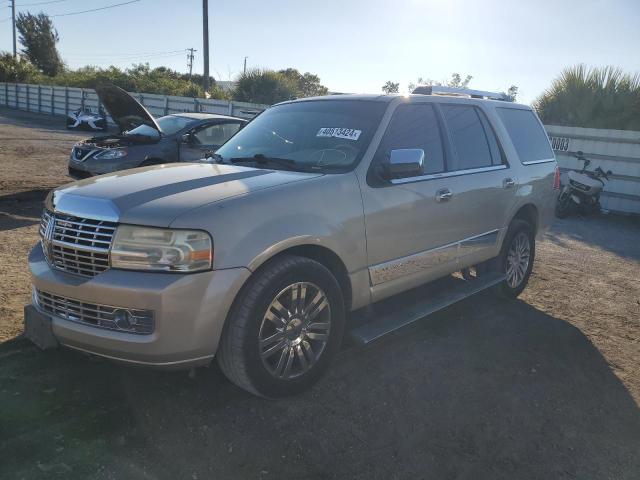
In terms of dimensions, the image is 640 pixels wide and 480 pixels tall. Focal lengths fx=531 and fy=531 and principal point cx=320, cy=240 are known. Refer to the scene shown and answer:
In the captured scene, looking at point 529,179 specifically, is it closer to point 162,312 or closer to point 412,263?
point 412,263

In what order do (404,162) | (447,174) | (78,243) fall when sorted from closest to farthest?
(78,243) → (404,162) → (447,174)

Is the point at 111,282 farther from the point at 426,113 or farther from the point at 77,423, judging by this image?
the point at 426,113

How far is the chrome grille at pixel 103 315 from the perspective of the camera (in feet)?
8.86

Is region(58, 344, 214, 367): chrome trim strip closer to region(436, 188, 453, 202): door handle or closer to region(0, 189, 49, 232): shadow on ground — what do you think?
region(436, 188, 453, 202): door handle

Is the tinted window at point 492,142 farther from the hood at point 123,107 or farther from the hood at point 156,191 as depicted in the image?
the hood at point 123,107

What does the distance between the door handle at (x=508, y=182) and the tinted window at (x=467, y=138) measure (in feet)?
0.76

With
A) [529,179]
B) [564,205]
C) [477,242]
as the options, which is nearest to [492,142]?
[529,179]

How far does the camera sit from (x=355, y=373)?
3686mm

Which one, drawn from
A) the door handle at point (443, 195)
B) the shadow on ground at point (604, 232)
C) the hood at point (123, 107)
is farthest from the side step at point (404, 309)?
the hood at point (123, 107)

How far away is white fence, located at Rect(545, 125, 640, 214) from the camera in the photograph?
11578mm

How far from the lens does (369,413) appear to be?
10.5ft

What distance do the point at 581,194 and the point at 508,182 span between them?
717cm

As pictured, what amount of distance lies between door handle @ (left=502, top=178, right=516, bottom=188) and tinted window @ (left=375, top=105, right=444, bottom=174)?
99 centimetres

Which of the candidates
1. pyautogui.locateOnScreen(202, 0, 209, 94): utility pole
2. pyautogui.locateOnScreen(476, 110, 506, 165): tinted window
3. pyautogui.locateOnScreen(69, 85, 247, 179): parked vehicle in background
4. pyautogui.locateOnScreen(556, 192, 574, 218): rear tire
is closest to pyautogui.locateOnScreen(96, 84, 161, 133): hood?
pyautogui.locateOnScreen(69, 85, 247, 179): parked vehicle in background
